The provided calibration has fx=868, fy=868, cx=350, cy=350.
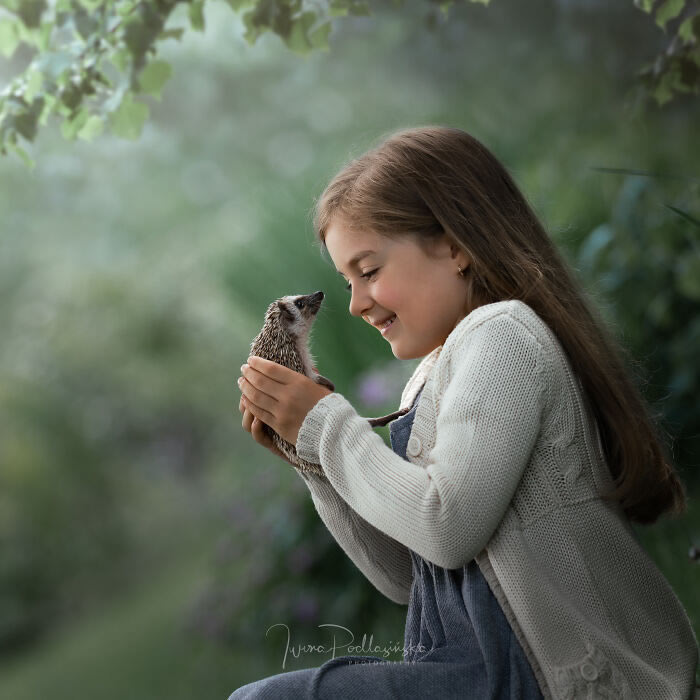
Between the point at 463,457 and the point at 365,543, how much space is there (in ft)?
1.40

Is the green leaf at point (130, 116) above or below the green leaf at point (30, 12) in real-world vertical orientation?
below

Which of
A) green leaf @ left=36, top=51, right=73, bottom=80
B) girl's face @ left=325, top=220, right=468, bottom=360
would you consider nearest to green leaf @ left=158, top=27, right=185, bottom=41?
green leaf @ left=36, top=51, right=73, bottom=80

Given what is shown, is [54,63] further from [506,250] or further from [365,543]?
[365,543]

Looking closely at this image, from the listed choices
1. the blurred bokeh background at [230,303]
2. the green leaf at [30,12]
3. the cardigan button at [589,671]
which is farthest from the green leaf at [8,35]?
the cardigan button at [589,671]

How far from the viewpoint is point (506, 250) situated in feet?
4.62

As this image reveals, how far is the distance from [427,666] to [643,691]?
0.30 metres

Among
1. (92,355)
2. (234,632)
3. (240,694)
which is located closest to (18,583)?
(92,355)

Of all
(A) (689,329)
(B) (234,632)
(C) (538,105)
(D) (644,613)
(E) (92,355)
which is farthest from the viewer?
(E) (92,355)

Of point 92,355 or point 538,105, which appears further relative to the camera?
point 92,355

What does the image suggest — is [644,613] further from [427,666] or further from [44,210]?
[44,210]

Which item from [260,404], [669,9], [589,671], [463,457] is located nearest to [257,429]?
[260,404]

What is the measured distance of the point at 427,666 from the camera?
122 cm

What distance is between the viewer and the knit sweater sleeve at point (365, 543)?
1491mm

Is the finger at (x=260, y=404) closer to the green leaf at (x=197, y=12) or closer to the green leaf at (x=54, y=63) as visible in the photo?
the green leaf at (x=54, y=63)
